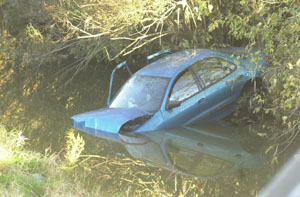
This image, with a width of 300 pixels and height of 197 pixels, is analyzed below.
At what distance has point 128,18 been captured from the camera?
1140cm

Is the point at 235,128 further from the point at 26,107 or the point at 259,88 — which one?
the point at 26,107

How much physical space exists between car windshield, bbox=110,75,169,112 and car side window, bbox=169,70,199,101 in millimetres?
222

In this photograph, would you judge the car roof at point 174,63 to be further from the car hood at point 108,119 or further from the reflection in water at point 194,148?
the reflection in water at point 194,148

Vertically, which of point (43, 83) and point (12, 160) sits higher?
point (12, 160)

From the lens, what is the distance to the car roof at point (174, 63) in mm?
9739

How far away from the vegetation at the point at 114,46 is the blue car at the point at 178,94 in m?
0.62

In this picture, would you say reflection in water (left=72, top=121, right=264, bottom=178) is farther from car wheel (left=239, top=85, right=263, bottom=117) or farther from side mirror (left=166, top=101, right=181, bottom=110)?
car wheel (left=239, top=85, right=263, bottom=117)

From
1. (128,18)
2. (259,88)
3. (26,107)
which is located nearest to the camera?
(259,88)

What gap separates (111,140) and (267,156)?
2.91m

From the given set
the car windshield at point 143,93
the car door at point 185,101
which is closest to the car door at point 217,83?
the car door at point 185,101

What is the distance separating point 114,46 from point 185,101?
532cm

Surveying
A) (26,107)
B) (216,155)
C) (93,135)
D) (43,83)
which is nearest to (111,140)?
(93,135)

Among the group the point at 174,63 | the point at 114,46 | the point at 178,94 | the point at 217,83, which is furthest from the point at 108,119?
the point at 114,46

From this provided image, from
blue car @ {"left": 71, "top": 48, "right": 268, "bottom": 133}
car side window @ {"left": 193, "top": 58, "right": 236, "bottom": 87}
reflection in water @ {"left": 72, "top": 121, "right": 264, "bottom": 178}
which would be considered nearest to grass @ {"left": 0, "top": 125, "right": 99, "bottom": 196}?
reflection in water @ {"left": 72, "top": 121, "right": 264, "bottom": 178}
